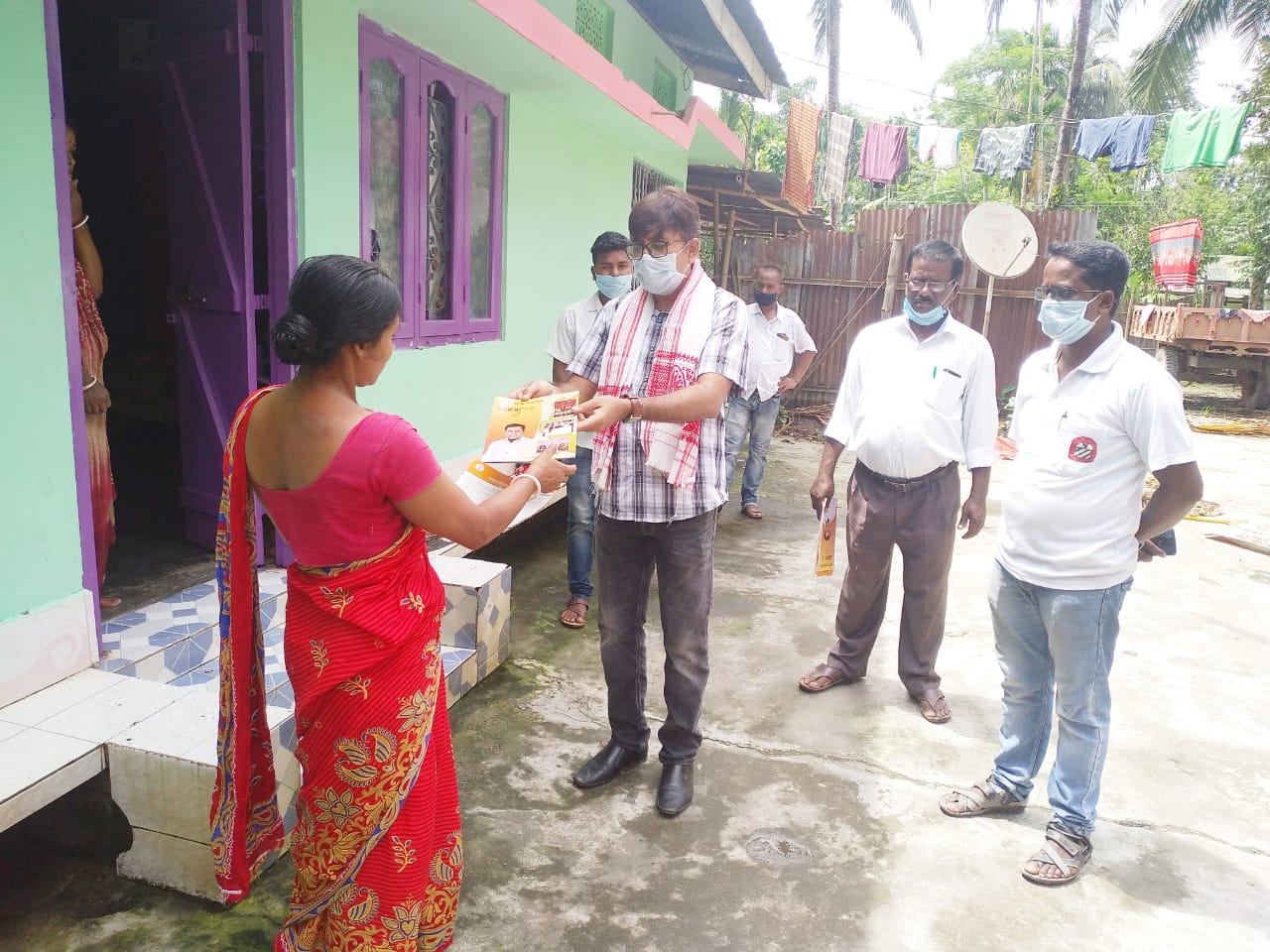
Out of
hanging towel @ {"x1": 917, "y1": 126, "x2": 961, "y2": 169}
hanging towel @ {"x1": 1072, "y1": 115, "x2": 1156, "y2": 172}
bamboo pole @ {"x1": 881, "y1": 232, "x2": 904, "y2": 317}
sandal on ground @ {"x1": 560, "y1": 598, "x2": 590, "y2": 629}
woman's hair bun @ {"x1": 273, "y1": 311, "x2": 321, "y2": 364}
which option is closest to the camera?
woman's hair bun @ {"x1": 273, "y1": 311, "x2": 321, "y2": 364}

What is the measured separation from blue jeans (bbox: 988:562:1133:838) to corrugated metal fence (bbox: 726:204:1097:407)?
9.60m

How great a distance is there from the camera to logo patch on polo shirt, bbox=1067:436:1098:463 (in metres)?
2.61

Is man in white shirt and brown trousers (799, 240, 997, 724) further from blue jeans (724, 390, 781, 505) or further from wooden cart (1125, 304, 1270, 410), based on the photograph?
wooden cart (1125, 304, 1270, 410)

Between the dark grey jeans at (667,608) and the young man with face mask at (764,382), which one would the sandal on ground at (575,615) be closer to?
the dark grey jeans at (667,608)

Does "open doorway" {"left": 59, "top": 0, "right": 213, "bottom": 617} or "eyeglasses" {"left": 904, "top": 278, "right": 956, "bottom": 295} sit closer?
"eyeglasses" {"left": 904, "top": 278, "right": 956, "bottom": 295}

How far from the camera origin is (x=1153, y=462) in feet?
8.14

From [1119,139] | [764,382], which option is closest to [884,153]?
→ [1119,139]

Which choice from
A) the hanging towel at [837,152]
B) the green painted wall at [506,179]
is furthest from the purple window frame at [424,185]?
the hanging towel at [837,152]

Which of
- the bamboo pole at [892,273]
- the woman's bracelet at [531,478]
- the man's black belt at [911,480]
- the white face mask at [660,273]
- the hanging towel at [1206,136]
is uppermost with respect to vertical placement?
the hanging towel at [1206,136]

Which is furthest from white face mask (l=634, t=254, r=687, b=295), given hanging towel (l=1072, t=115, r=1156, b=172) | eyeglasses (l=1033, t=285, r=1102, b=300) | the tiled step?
hanging towel (l=1072, t=115, r=1156, b=172)

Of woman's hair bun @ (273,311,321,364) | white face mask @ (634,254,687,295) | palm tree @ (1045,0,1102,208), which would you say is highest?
palm tree @ (1045,0,1102,208)

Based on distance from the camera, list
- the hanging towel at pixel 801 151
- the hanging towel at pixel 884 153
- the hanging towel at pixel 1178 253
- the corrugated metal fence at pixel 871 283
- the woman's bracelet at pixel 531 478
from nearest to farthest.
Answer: the woman's bracelet at pixel 531 478 → the hanging towel at pixel 801 151 → the corrugated metal fence at pixel 871 283 → the hanging towel at pixel 884 153 → the hanging towel at pixel 1178 253

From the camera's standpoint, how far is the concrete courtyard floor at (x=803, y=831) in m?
2.40

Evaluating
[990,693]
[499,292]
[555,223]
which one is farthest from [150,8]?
[990,693]
